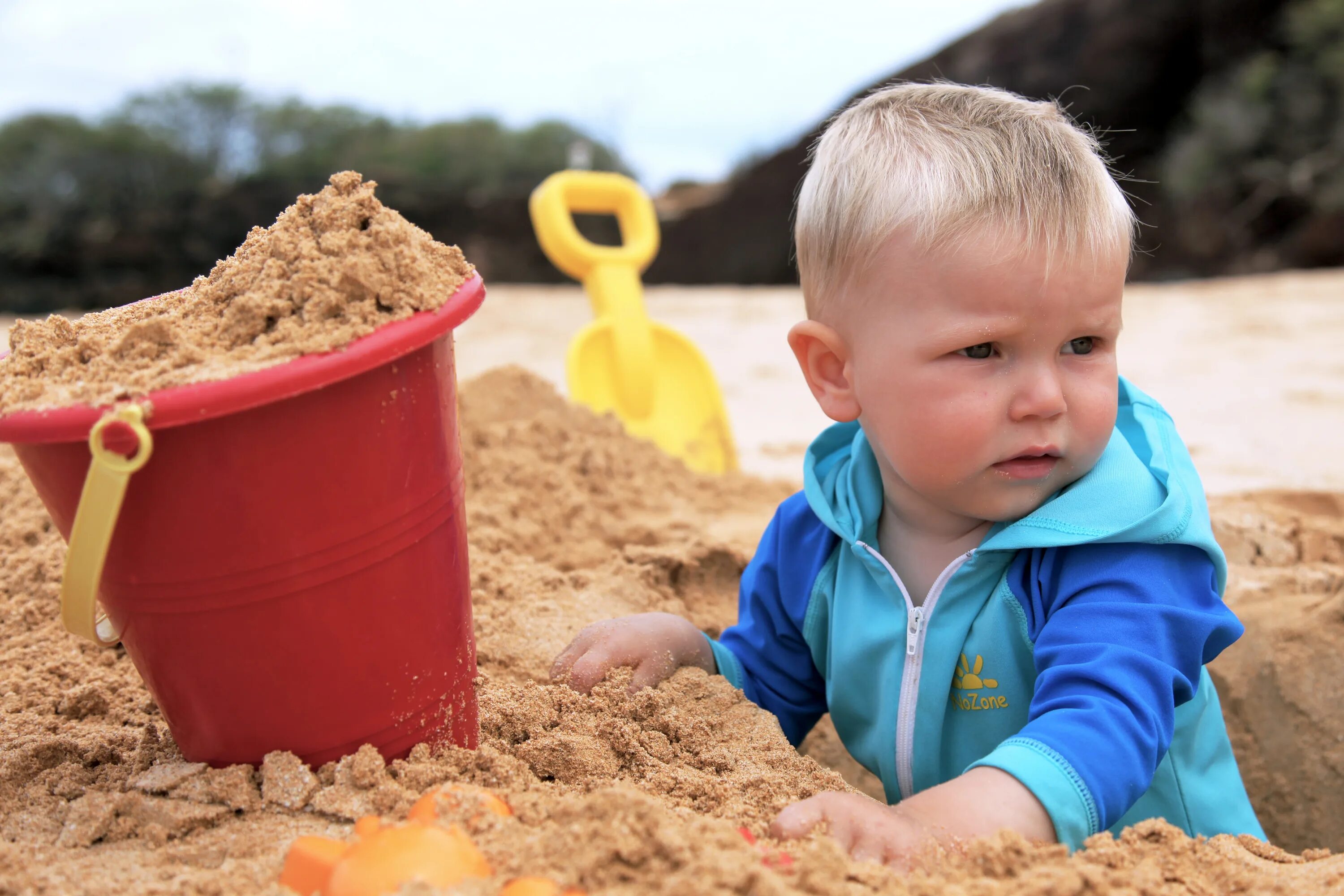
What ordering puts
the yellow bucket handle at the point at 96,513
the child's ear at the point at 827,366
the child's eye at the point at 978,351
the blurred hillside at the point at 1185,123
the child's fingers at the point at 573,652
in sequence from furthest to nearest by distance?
the blurred hillside at the point at 1185,123 → the child's fingers at the point at 573,652 → the child's ear at the point at 827,366 → the child's eye at the point at 978,351 → the yellow bucket handle at the point at 96,513

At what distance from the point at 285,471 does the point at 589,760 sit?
1.74 ft

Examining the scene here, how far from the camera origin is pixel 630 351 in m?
3.18

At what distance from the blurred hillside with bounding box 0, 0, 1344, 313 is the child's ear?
700 centimetres

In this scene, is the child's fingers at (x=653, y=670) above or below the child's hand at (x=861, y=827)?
below

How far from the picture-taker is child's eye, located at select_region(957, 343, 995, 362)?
130 cm

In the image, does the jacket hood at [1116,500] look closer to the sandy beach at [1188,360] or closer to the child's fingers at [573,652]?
the child's fingers at [573,652]

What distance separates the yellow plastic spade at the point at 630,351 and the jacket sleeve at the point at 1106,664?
183 centimetres

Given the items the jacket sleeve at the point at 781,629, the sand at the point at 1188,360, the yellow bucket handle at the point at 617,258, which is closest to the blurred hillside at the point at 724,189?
the sand at the point at 1188,360

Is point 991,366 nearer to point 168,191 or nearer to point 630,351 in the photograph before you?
point 630,351

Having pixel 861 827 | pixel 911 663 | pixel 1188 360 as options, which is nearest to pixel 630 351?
pixel 911 663

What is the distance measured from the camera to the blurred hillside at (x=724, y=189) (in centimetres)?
822

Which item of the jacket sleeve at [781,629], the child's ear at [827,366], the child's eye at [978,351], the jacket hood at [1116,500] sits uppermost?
the child's eye at [978,351]

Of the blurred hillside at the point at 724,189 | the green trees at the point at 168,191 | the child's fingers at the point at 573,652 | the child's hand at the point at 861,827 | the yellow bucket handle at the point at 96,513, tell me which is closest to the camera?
the yellow bucket handle at the point at 96,513

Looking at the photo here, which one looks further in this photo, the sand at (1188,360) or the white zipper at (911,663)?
the sand at (1188,360)
